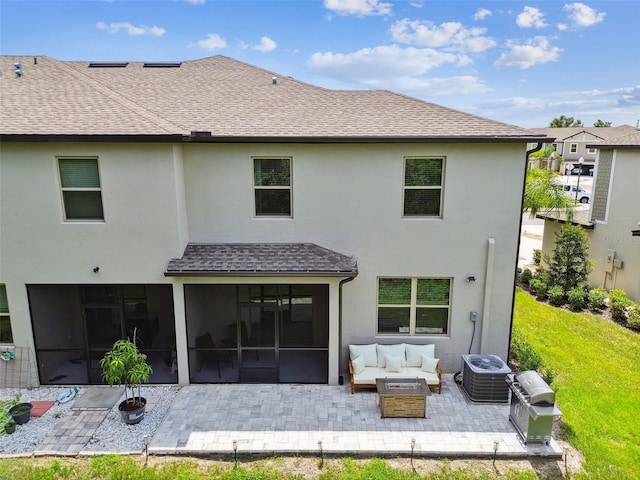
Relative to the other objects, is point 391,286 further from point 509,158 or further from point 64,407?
point 64,407

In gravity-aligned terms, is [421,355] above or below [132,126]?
below

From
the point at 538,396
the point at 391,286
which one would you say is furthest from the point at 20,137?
the point at 538,396

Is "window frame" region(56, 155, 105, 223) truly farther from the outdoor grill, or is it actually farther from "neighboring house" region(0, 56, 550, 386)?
the outdoor grill

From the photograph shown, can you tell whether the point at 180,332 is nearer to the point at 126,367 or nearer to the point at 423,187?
the point at 126,367

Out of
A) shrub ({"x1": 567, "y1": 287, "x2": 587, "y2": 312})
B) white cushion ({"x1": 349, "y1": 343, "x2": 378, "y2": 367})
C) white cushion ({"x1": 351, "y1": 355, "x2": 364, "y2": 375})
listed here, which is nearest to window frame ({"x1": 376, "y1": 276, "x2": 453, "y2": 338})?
white cushion ({"x1": 349, "y1": 343, "x2": 378, "y2": 367})

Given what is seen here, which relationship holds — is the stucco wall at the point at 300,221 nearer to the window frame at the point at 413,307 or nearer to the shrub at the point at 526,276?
the window frame at the point at 413,307

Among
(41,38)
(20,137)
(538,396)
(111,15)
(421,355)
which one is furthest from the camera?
(41,38)

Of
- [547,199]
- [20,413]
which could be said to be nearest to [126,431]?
[20,413]
